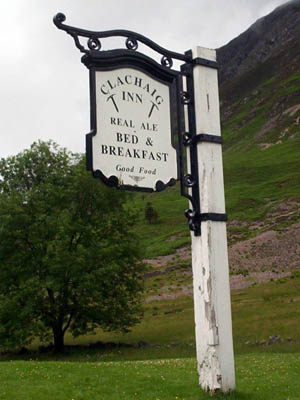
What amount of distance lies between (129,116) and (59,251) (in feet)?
92.3

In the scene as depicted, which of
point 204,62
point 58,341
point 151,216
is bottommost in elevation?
point 58,341

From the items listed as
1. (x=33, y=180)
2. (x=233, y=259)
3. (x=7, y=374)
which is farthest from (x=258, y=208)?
(x=7, y=374)

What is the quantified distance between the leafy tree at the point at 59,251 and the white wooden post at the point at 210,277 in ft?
86.6

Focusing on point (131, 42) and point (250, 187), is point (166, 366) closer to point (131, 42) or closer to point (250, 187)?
point (131, 42)

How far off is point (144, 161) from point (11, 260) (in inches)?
1186

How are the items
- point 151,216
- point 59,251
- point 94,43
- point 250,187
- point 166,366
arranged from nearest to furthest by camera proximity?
point 94,43 → point 166,366 → point 59,251 → point 151,216 → point 250,187

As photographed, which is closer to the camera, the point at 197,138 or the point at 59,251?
the point at 197,138

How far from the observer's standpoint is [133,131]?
1127 cm

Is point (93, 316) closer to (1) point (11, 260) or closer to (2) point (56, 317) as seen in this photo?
(2) point (56, 317)

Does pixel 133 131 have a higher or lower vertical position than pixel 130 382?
higher

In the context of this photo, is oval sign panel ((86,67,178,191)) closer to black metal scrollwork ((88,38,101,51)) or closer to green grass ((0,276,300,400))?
black metal scrollwork ((88,38,101,51))

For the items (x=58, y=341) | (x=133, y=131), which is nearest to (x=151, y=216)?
(x=58, y=341)

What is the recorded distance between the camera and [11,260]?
129 feet

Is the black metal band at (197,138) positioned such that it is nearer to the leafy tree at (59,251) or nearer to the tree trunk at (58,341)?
the leafy tree at (59,251)
